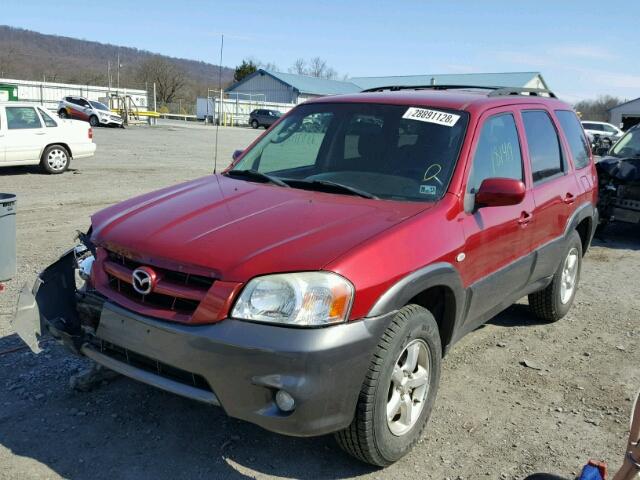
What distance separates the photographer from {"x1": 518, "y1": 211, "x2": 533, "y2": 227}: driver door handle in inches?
162

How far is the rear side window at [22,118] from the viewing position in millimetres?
13125

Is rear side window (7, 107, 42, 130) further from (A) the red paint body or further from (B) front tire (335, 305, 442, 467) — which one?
(B) front tire (335, 305, 442, 467)

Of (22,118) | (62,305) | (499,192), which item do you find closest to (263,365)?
(62,305)

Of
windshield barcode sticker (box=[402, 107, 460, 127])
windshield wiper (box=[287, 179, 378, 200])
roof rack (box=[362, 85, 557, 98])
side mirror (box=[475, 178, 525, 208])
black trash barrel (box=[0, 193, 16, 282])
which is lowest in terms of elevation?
black trash barrel (box=[0, 193, 16, 282])

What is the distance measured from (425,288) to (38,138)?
12.8m

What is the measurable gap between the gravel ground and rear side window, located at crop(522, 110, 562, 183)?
4.75 ft

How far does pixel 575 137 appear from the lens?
18.1 feet

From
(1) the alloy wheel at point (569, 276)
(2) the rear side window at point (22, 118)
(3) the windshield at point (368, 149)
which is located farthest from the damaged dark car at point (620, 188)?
(2) the rear side window at point (22, 118)

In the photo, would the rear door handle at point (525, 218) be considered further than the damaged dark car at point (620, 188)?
No

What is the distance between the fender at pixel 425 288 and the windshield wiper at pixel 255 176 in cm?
116

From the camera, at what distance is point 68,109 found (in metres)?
36.7

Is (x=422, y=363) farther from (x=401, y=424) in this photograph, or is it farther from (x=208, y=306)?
(x=208, y=306)

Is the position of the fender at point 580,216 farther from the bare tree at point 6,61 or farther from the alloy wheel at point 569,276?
the bare tree at point 6,61

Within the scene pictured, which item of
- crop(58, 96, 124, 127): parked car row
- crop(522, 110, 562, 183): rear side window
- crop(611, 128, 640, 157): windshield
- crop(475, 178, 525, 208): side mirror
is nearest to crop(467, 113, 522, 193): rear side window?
crop(475, 178, 525, 208): side mirror
